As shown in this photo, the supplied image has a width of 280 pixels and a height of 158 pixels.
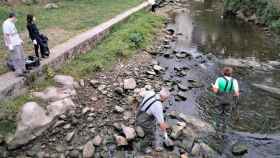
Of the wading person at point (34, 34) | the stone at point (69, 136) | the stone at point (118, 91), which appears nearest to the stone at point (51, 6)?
the wading person at point (34, 34)

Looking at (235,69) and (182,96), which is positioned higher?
(235,69)

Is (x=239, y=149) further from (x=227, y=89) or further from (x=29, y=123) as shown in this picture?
(x=29, y=123)

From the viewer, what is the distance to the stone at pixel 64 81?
1248cm

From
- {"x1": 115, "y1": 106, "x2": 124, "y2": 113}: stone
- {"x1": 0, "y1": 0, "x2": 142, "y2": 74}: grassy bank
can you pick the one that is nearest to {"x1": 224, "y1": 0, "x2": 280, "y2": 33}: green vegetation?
{"x1": 0, "y1": 0, "x2": 142, "y2": 74}: grassy bank

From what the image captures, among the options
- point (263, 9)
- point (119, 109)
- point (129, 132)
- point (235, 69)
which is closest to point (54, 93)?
point (119, 109)

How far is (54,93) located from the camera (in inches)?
464

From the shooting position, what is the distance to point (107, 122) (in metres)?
11.3

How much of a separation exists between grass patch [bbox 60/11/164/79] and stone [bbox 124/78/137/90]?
1.47 m

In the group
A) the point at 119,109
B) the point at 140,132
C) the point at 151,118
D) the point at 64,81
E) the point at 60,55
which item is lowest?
the point at 140,132

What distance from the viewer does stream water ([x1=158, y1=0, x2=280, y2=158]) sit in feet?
37.2

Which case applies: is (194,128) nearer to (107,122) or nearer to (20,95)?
(107,122)

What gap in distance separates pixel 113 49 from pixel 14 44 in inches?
257

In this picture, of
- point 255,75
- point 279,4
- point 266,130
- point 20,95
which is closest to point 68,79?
point 20,95

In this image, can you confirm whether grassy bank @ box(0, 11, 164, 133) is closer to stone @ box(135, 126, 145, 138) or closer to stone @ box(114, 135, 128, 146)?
stone @ box(114, 135, 128, 146)
